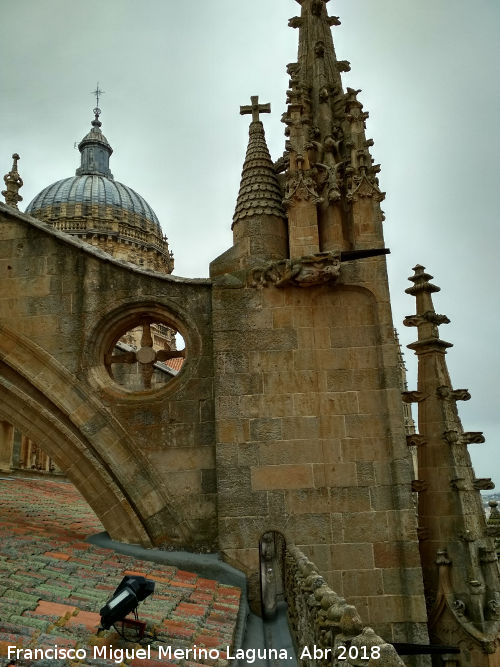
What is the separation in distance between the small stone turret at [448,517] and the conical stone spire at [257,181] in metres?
2.52

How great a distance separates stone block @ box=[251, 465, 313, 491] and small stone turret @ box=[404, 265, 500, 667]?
1713mm

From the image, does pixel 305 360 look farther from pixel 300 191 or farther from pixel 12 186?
pixel 12 186

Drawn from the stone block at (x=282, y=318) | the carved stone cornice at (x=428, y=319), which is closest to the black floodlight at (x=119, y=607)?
the stone block at (x=282, y=318)

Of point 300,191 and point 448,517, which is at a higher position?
point 300,191

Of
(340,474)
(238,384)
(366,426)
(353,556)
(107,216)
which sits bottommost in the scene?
(353,556)

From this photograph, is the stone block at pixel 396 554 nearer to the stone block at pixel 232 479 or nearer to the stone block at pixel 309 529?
the stone block at pixel 309 529

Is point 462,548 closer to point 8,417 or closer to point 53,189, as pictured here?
point 8,417

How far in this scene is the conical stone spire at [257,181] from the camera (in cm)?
789

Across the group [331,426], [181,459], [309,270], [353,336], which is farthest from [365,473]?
[309,270]

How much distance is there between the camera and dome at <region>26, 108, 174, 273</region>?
4184cm

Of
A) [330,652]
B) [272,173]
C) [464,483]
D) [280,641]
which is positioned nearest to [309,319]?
[272,173]

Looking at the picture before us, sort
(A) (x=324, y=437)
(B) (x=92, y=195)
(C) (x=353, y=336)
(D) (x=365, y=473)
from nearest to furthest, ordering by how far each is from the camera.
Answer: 1. (D) (x=365, y=473)
2. (A) (x=324, y=437)
3. (C) (x=353, y=336)
4. (B) (x=92, y=195)

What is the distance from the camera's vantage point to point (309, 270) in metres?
7.11

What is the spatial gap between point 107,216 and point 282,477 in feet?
128
